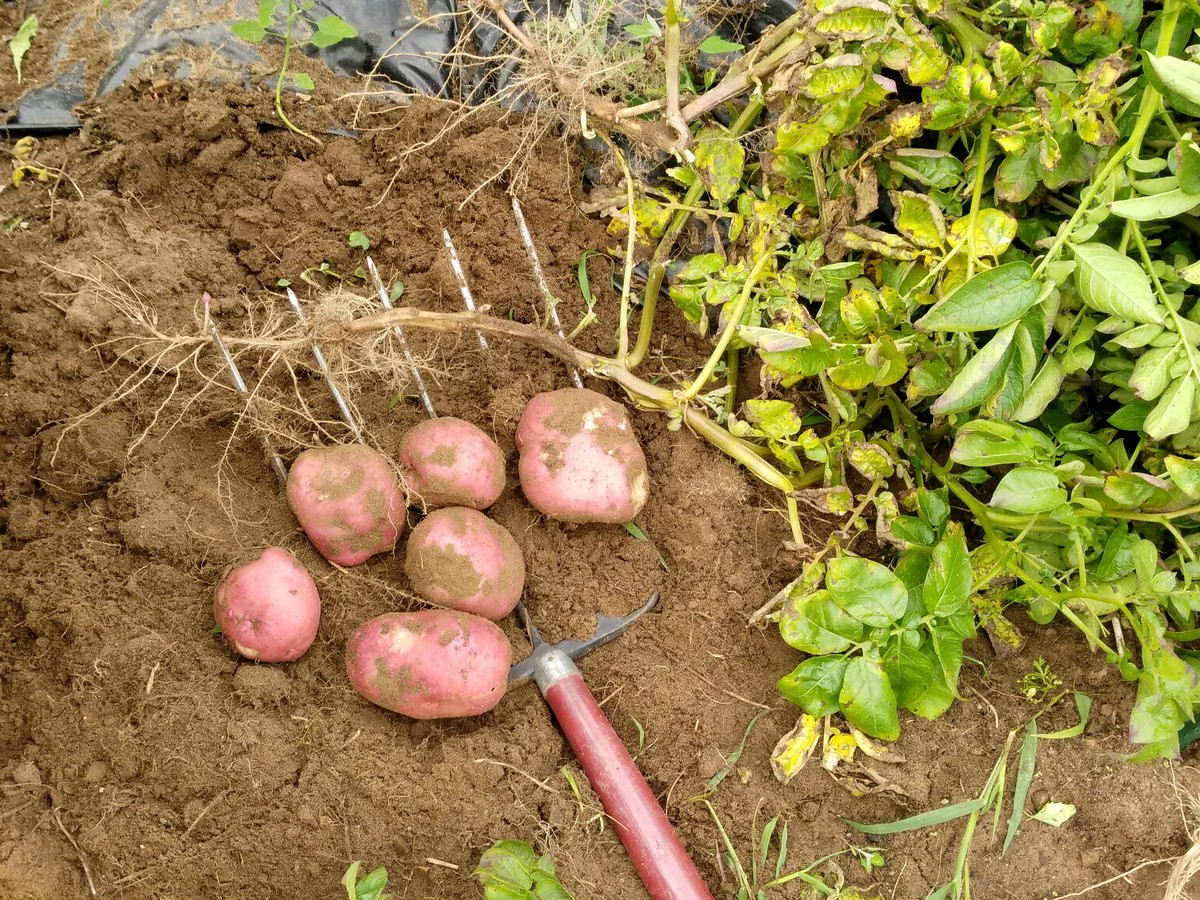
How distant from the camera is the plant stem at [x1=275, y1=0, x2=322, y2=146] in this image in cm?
160

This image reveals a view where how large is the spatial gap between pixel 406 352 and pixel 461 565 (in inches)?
16.6

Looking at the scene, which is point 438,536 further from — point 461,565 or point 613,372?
point 613,372

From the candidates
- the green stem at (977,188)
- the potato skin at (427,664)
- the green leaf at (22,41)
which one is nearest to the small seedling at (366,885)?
the potato skin at (427,664)

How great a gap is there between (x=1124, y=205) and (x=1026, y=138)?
0.72 feet

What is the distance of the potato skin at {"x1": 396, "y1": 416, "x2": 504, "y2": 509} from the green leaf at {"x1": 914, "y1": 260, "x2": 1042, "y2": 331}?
2.47 feet

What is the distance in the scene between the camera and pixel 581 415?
148 centimetres

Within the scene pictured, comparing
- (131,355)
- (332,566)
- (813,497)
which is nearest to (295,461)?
(332,566)

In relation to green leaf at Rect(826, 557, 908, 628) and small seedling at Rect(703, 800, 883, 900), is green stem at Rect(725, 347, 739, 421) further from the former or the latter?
small seedling at Rect(703, 800, 883, 900)

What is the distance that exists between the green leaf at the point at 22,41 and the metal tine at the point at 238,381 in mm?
648

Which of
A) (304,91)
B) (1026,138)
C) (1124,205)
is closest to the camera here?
(1124,205)

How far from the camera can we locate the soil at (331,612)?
4.17 feet

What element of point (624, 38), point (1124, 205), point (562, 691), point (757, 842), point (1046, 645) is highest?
point (624, 38)

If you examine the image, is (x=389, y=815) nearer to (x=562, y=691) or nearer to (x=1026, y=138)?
(x=562, y=691)

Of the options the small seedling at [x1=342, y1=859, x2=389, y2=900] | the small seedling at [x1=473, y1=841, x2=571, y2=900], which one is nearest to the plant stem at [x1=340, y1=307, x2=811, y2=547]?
the small seedling at [x1=473, y1=841, x2=571, y2=900]
